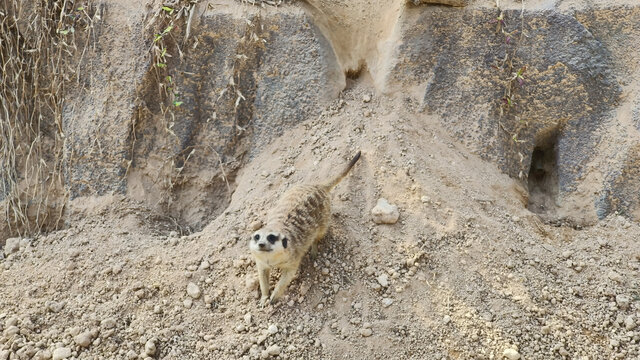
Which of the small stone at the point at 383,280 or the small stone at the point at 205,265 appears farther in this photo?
the small stone at the point at 205,265

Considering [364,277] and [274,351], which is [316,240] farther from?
[274,351]

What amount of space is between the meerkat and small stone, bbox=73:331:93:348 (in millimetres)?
778

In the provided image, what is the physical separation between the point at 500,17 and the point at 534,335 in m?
1.75

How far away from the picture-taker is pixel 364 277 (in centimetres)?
256

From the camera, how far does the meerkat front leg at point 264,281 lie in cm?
248

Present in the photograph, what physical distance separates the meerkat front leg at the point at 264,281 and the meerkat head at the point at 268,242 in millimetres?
134

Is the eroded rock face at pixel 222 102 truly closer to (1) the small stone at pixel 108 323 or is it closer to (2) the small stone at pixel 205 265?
(2) the small stone at pixel 205 265

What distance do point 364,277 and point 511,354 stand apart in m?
0.69

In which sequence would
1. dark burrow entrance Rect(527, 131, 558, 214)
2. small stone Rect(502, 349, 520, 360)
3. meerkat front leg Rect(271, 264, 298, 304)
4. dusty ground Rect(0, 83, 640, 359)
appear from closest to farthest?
small stone Rect(502, 349, 520, 360) → dusty ground Rect(0, 83, 640, 359) → meerkat front leg Rect(271, 264, 298, 304) → dark burrow entrance Rect(527, 131, 558, 214)

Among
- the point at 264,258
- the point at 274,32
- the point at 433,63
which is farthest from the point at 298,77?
the point at 264,258

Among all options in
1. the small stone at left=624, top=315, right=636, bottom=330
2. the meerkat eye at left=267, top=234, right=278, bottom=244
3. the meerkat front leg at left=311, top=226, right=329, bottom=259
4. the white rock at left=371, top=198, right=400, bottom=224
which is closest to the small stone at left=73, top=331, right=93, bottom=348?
the meerkat eye at left=267, top=234, right=278, bottom=244

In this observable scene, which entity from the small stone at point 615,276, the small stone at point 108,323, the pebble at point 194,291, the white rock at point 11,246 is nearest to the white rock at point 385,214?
the pebble at point 194,291

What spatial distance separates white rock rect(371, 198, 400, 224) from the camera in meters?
2.71

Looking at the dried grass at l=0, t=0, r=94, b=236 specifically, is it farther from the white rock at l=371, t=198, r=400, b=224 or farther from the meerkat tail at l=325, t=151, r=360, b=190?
the white rock at l=371, t=198, r=400, b=224
